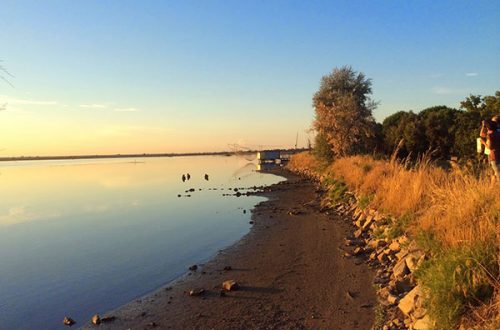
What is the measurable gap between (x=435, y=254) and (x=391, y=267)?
2.48 meters

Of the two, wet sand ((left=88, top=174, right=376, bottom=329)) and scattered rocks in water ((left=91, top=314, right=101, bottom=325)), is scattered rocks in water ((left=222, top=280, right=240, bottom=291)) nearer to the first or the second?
wet sand ((left=88, top=174, right=376, bottom=329))

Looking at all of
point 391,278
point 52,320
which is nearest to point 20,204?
point 52,320

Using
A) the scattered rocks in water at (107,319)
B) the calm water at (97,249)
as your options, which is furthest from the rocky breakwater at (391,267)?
the scattered rocks in water at (107,319)

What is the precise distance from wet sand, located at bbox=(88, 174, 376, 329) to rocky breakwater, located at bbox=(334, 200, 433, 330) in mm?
307

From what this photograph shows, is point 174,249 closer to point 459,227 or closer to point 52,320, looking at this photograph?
point 52,320

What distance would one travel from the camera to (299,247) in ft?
47.2

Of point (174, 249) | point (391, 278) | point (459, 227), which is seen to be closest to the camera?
point (459, 227)

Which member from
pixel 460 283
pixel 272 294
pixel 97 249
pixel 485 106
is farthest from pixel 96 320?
pixel 485 106

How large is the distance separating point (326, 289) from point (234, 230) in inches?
375

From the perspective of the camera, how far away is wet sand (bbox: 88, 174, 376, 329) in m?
8.38

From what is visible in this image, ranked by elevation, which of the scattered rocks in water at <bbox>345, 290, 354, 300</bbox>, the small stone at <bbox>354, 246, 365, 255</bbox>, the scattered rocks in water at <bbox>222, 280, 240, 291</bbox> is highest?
the small stone at <bbox>354, 246, 365, 255</bbox>

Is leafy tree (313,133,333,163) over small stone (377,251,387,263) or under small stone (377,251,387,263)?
over

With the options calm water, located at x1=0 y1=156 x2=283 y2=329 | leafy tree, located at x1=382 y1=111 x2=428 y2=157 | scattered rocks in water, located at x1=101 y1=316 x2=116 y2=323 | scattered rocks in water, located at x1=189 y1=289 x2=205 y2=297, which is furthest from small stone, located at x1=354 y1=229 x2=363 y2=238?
leafy tree, located at x1=382 y1=111 x2=428 y2=157

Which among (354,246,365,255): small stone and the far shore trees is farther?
the far shore trees
